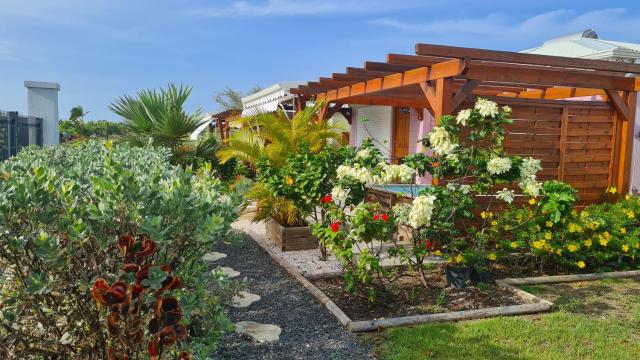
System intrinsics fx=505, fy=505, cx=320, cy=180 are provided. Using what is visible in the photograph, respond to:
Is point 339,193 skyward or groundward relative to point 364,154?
groundward

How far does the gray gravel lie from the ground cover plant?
1.18 metres

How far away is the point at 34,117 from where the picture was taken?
480 inches

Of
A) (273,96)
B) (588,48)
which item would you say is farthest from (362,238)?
(273,96)

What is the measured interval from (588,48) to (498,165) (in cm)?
774

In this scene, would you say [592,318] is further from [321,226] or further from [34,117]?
[34,117]

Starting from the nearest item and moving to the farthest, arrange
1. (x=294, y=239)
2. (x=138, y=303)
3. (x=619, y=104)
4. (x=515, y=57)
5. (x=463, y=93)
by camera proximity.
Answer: (x=138, y=303), (x=515, y=57), (x=463, y=93), (x=294, y=239), (x=619, y=104)

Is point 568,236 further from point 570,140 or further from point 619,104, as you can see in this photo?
point 619,104

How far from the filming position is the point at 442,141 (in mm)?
5387

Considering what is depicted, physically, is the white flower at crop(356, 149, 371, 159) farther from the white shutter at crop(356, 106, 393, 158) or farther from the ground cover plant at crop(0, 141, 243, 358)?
the white shutter at crop(356, 106, 393, 158)

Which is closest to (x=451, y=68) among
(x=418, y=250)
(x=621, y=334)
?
(x=418, y=250)

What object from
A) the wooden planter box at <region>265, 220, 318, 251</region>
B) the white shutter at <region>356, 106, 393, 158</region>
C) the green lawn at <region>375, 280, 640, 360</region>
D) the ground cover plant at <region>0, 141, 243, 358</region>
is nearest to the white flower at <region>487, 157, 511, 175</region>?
the green lawn at <region>375, 280, 640, 360</region>

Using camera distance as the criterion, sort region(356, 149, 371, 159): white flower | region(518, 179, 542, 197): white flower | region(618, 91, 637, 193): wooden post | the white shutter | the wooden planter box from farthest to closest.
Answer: the white shutter
region(618, 91, 637, 193): wooden post
the wooden planter box
region(356, 149, 371, 159): white flower
region(518, 179, 542, 197): white flower

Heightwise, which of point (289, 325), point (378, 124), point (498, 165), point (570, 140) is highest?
point (378, 124)

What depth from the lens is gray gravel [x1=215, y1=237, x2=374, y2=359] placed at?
12.3ft
